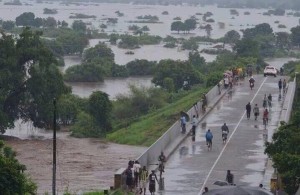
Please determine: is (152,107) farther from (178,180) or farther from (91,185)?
(178,180)

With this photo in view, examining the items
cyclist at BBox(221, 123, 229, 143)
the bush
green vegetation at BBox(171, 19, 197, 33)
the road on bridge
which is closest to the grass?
the bush

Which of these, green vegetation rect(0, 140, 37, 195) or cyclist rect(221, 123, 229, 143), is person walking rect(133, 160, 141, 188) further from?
cyclist rect(221, 123, 229, 143)

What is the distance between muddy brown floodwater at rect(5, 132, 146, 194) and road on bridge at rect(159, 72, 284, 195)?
11.9 ft

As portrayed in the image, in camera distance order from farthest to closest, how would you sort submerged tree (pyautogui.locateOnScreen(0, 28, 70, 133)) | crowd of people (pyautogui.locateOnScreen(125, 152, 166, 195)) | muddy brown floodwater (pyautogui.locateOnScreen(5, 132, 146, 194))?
submerged tree (pyautogui.locateOnScreen(0, 28, 70, 133)) → muddy brown floodwater (pyautogui.locateOnScreen(5, 132, 146, 194)) → crowd of people (pyautogui.locateOnScreen(125, 152, 166, 195))

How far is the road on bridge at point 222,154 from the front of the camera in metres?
27.9

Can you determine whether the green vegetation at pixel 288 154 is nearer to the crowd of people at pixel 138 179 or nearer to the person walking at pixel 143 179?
the crowd of people at pixel 138 179

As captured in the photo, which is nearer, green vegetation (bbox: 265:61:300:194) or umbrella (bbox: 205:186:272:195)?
umbrella (bbox: 205:186:272:195)

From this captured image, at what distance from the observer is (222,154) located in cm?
3231

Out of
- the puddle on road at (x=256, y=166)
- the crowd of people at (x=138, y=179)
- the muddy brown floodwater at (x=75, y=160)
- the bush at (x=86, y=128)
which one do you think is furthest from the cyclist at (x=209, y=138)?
the bush at (x=86, y=128)

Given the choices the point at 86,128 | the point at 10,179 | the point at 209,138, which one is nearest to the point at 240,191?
the point at 10,179

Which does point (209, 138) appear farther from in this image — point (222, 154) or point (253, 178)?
point (253, 178)

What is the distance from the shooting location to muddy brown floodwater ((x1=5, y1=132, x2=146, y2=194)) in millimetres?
35344

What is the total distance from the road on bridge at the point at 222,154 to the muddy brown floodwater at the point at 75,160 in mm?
3617

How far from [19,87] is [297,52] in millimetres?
75174
